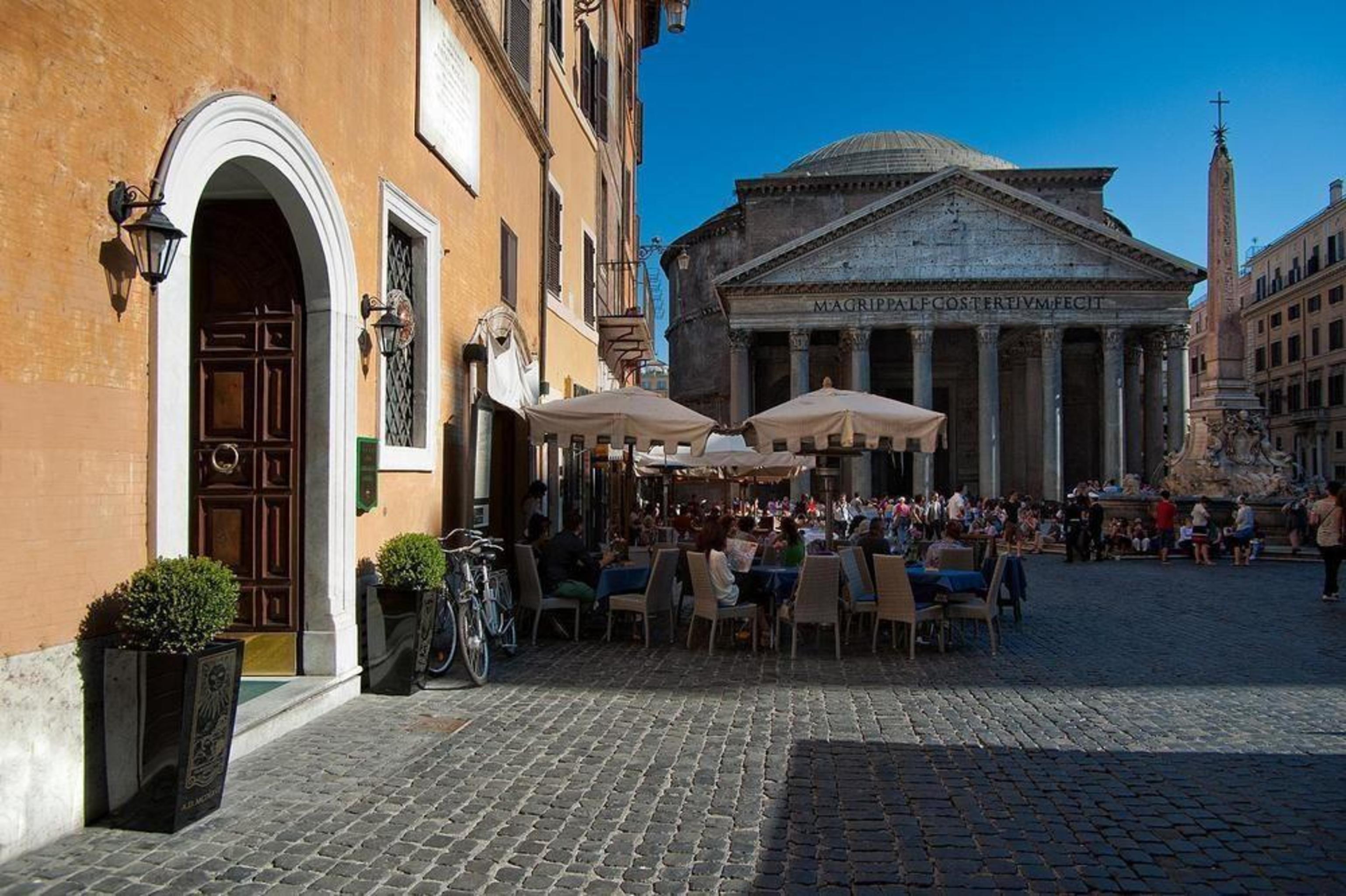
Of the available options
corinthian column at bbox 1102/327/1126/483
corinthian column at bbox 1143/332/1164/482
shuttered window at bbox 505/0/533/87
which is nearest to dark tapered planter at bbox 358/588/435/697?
shuttered window at bbox 505/0/533/87

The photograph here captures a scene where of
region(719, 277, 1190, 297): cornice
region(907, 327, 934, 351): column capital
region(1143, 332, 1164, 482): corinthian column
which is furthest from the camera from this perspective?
region(1143, 332, 1164, 482): corinthian column

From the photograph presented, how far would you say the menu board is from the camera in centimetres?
791

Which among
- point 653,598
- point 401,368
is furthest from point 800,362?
point 401,368

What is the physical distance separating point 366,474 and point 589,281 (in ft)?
35.1

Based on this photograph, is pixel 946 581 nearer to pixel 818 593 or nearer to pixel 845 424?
pixel 818 593

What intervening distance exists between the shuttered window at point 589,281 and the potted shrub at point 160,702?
12.8 m

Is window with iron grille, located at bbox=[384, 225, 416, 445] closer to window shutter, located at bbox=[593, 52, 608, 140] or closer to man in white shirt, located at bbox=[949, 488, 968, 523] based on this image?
window shutter, located at bbox=[593, 52, 608, 140]

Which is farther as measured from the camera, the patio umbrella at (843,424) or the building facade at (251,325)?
the patio umbrella at (843,424)

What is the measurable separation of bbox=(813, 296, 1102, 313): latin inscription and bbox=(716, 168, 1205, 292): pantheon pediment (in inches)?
25.7

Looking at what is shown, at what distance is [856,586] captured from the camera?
920cm

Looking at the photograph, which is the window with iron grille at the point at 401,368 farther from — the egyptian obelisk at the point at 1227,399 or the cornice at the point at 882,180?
the cornice at the point at 882,180

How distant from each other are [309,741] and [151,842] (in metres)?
1.44

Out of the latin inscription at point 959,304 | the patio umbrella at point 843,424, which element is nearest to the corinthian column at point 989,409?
the latin inscription at point 959,304

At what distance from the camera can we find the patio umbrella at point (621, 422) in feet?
30.9
